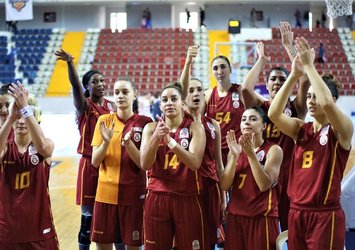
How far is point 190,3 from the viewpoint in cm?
2572

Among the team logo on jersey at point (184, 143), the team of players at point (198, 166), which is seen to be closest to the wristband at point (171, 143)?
the team of players at point (198, 166)

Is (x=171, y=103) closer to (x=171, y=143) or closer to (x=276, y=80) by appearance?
(x=171, y=143)

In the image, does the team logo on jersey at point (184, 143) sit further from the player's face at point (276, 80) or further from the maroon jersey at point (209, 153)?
the player's face at point (276, 80)

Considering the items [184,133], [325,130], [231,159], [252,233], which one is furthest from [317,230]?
[184,133]

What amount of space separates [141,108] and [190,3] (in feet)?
34.0

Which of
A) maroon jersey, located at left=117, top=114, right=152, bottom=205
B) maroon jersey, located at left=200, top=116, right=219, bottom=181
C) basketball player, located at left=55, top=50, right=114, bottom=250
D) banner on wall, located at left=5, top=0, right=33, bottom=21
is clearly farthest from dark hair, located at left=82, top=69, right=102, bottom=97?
banner on wall, located at left=5, top=0, right=33, bottom=21

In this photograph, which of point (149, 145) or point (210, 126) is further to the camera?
point (210, 126)

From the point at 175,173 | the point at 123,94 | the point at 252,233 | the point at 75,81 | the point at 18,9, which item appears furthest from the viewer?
the point at 18,9

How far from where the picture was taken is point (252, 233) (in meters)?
3.46

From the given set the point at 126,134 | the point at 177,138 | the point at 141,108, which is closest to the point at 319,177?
the point at 177,138

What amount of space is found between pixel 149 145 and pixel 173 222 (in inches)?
22.7

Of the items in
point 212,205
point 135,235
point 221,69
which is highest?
point 221,69

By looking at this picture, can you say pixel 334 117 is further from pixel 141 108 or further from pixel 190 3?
pixel 190 3

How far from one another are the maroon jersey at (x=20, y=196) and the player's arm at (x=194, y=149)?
89 centimetres
